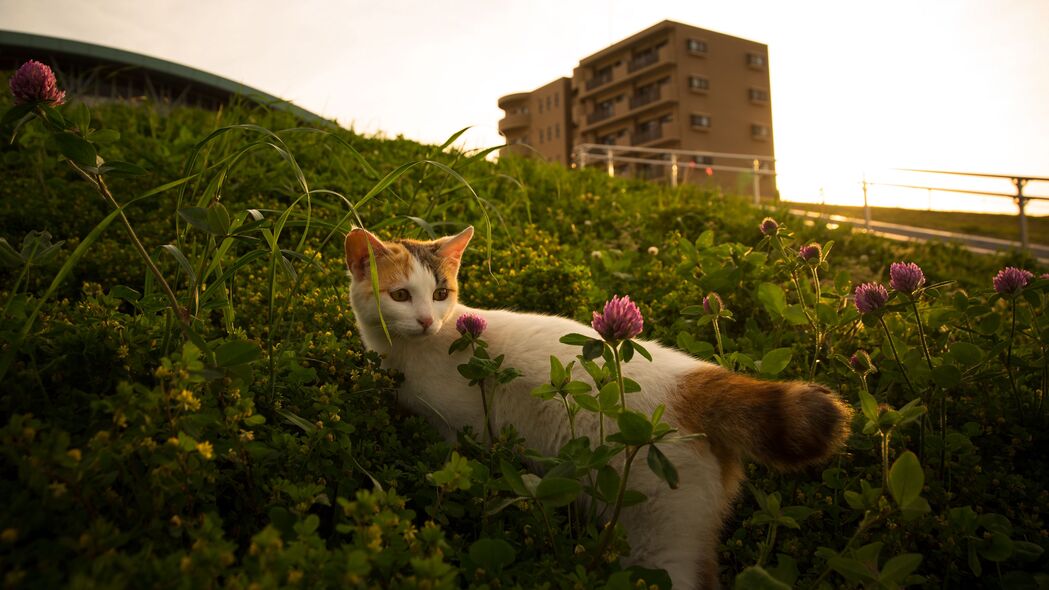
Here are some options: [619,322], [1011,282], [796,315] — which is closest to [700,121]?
[796,315]

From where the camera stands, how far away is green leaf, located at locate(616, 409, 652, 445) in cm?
154

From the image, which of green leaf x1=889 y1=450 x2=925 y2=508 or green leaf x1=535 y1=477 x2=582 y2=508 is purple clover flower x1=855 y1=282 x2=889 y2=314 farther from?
green leaf x1=535 y1=477 x2=582 y2=508

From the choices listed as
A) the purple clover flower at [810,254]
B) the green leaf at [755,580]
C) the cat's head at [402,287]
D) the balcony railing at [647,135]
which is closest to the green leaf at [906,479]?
the green leaf at [755,580]

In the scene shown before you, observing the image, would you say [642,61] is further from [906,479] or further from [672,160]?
[906,479]

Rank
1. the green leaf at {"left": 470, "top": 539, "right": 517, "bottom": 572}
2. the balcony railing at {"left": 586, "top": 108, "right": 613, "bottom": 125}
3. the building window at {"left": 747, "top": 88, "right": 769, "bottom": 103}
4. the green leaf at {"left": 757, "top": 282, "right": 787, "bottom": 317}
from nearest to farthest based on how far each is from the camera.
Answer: the green leaf at {"left": 470, "top": 539, "right": 517, "bottom": 572}
the green leaf at {"left": 757, "top": 282, "right": 787, "bottom": 317}
the building window at {"left": 747, "top": 88, "right": 769, "bottom": 103}
the balcony railing at {"left": 586, "top": 108, "right": 613, "bottom": 125}

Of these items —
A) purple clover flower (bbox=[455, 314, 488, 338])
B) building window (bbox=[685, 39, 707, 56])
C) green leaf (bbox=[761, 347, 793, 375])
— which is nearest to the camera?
purple clover flower (bbox=[455, 314, 488, 338])

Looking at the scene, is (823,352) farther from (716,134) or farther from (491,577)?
(716,134)

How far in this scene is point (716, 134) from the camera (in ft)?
168

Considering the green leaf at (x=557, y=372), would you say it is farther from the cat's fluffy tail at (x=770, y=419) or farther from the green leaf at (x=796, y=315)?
the green leaf at (x=796, y=315)

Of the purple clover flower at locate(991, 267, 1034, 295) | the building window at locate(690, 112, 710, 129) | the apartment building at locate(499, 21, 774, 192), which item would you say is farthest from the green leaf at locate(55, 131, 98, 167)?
the building window at locate(690, 112, 710, 129)

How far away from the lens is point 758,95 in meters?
54.0

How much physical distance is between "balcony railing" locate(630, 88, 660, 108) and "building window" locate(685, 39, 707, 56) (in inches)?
161

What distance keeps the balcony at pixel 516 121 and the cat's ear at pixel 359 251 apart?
62.9 m

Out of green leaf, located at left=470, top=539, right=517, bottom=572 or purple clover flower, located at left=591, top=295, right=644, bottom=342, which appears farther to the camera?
purple clover flower, located at left=591, top=295, right=644, bottom=342
